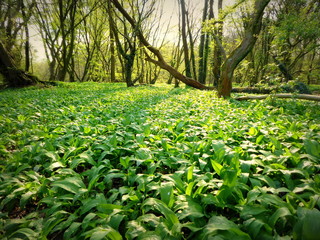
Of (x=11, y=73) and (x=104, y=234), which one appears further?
(x=11, y=73)

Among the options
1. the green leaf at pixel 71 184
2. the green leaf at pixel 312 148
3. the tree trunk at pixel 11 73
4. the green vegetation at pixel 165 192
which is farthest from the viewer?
the tree trunk at pixel 11 73

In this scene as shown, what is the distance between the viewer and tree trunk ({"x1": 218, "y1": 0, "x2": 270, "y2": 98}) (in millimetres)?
6397

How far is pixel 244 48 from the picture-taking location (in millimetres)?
6660

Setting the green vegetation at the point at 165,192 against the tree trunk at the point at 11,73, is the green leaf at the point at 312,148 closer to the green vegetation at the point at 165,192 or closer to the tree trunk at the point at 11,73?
the green vegetation at the point at 165,192

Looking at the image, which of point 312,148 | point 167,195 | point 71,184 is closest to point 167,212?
point 167,195

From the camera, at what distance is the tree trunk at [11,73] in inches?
404

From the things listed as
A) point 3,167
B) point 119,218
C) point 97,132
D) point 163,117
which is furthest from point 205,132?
point 3,167

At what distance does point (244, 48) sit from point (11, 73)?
12.8 metres

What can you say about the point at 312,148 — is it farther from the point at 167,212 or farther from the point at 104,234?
the point at 104,234

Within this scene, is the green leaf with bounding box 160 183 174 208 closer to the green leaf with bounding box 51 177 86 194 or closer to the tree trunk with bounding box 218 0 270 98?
the green leaf with bounding box 51 177 86 194

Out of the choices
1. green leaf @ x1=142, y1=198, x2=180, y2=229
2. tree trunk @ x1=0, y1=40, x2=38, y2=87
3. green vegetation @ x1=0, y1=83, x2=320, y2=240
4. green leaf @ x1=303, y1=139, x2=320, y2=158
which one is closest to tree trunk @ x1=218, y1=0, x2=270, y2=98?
green vegetation @ x1=0, y1=83, x2=320, y2=240

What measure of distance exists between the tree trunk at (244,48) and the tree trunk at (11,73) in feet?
37.8

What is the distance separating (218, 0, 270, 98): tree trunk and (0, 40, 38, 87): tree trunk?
11.5 meters

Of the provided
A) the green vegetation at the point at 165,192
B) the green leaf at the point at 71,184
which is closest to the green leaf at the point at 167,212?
the green vegetation at the point at 165,192
